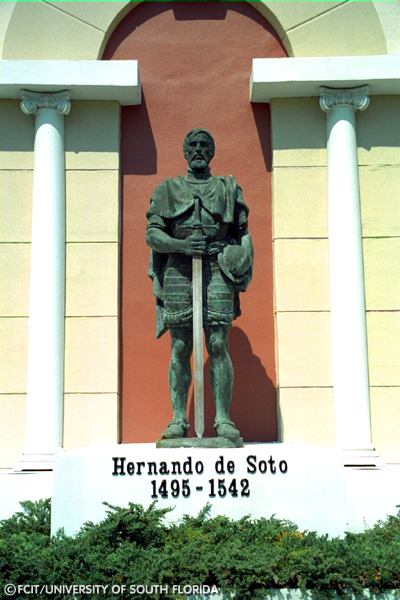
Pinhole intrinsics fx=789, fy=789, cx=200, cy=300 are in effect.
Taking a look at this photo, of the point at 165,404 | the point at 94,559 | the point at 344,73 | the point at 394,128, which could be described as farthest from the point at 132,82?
the point at 94,559

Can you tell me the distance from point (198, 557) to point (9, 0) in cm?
650

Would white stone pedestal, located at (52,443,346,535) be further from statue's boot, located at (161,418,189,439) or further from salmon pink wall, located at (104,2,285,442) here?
salmon pink wall, located at (104,2,285,442)

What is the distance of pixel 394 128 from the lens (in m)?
8.79

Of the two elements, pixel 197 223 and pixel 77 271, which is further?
pixel 77 271

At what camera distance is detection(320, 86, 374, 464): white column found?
8102 millimetres

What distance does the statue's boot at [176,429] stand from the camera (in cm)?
676

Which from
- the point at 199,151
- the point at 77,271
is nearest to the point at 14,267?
the point at 77,271

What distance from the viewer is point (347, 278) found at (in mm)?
8328

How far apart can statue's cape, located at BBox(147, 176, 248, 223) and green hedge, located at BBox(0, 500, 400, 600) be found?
2.58m

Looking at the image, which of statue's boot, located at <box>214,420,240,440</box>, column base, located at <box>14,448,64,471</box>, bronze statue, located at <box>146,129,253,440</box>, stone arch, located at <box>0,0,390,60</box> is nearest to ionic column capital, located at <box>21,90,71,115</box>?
stone arch, located at <box>0,0,390,60</box>

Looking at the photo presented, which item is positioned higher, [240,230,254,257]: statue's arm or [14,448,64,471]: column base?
[240,230,254,257]: statue's arm

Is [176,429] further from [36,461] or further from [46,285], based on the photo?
[46,285]

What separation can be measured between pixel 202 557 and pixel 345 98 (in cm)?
537

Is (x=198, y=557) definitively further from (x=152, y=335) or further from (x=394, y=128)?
(x=394, y=128)
